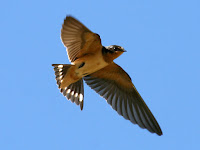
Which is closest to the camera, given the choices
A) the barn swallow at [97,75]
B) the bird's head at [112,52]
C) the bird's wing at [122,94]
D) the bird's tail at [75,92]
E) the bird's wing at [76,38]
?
the bird's wing at [76,38]

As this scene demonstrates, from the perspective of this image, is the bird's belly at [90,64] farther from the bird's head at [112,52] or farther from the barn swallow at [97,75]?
the bird's head at [112,52]

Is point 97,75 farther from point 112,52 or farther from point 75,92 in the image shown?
point 112,52

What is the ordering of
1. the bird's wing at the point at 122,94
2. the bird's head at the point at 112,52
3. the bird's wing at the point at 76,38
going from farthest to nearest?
Answer: 1. the bird's wing at the point at 122,94
2. the bird's head at the point at 112,52
3. the bird's wing at the point at 76,38

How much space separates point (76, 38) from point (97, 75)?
1.66m

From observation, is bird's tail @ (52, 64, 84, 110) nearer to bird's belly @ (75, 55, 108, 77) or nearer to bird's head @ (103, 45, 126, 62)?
bird's belly @ (75, 55, 108, 77)

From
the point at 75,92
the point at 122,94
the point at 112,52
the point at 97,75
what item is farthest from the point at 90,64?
the point at 122,94

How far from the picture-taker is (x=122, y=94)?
368 inches

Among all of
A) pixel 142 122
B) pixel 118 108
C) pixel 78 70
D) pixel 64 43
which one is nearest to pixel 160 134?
pixel 142 122

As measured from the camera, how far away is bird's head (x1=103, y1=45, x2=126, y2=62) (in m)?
7.89

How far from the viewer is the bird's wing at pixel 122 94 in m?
8.94

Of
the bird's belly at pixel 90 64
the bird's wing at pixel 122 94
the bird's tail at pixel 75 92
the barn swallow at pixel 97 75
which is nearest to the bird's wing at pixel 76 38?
the barn swallow at pixel 97 75

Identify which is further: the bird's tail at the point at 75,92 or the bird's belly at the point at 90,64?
the bird's tail at the point at 75,92

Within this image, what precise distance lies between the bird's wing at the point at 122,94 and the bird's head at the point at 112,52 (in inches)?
33.1

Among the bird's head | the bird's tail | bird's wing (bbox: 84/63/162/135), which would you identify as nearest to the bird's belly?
the bird's head
